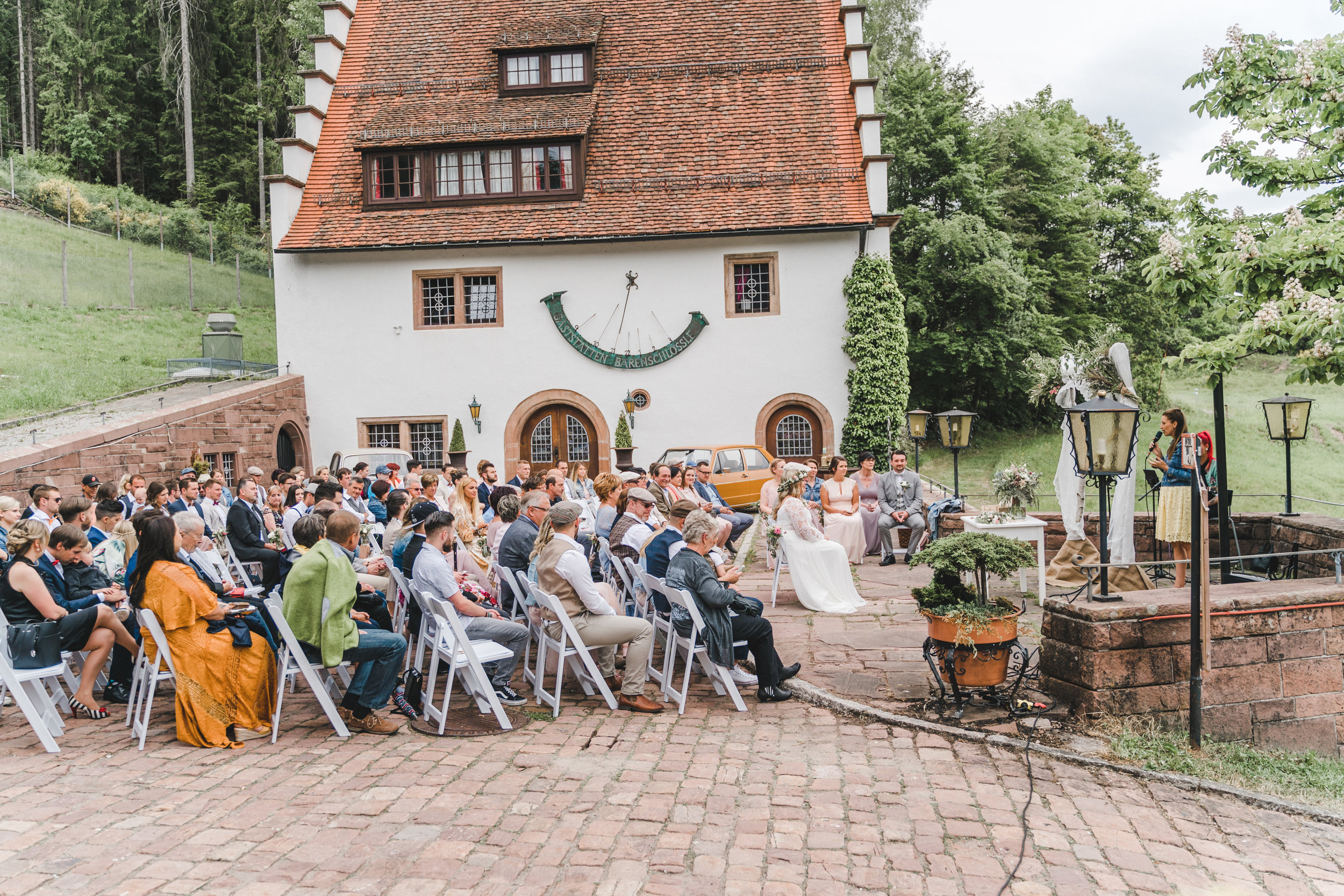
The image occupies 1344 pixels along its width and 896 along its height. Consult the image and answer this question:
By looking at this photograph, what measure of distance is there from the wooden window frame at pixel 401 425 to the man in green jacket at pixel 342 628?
14981 millimetres

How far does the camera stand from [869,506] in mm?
14086

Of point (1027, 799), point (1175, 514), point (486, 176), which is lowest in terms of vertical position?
point (1027, 799)

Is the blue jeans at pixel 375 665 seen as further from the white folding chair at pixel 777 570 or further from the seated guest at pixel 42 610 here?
the white folding chair at pixel 777 570

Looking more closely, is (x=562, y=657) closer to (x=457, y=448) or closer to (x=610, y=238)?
(x=457, y=448)

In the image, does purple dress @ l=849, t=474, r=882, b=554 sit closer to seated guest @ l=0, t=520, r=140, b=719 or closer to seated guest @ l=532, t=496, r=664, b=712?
seated guest @ l=532, t=496, r=664, b=712

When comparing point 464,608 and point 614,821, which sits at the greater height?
point 464,608

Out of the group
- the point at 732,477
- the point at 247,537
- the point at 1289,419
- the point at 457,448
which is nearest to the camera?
the point at 247,537

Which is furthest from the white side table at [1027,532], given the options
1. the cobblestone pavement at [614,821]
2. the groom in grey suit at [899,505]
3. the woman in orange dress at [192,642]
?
the woman in orange dress at [192,642]

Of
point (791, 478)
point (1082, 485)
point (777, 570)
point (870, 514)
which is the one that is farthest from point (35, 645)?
point (870, 514)

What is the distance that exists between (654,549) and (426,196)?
1613cm

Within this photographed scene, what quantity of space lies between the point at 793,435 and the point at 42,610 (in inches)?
620

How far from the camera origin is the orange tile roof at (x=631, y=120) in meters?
20.5

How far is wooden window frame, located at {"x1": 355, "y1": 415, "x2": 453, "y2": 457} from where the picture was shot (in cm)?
2119

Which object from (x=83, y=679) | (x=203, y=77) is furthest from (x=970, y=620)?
(x=203, y=77)
